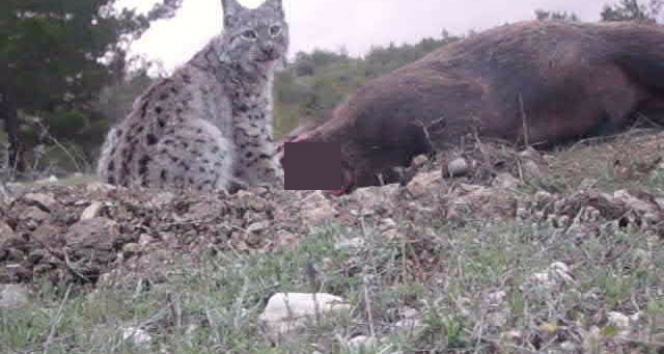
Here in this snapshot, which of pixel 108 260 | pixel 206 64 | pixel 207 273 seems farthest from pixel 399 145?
pixel 207 273

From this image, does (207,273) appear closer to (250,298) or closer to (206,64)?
(250,298)

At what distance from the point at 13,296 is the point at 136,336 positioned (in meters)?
1.08

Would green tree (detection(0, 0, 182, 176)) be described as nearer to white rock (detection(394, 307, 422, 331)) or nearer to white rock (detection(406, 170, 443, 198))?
white rock (detection(406, 170, 443, 198))

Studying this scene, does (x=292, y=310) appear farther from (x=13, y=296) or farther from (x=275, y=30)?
(x=275, y=30)

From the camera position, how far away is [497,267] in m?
2.92

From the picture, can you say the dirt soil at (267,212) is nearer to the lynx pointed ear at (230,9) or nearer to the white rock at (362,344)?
the white rock at (362,344)

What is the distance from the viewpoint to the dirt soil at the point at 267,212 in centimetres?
384

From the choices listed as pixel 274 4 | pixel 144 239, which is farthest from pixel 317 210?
pixel 274 4

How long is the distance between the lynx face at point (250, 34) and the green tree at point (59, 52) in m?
9.15

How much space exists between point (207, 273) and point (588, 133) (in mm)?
3962

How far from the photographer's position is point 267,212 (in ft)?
15.2

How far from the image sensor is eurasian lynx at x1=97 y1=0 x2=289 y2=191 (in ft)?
20.4

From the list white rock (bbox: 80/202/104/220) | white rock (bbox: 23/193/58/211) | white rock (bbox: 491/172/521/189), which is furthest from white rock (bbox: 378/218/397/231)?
white rock (bbox: 23/193/58/211)

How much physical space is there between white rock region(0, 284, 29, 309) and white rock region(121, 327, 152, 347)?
72cm
